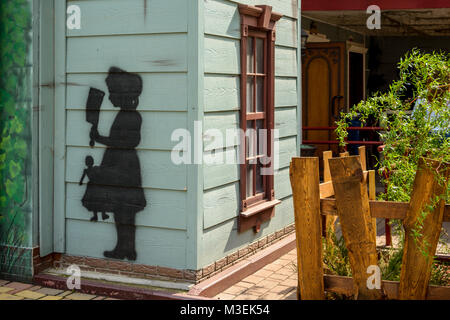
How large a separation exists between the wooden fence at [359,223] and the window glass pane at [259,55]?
2.61 meters

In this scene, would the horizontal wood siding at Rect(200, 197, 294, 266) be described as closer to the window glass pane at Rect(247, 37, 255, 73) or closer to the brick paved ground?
the brick paved ground

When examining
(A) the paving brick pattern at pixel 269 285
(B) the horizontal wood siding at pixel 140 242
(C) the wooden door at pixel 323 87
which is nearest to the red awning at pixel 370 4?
(C) the wooden door at pixel 323 87

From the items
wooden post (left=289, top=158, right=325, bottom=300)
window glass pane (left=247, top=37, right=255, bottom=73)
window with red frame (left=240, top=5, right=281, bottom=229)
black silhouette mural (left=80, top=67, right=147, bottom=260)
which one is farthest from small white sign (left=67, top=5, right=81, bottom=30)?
wooden post (left=289, top=158, right=325, bottom=300)

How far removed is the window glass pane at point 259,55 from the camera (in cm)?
664

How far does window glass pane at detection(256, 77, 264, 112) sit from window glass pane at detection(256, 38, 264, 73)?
10cm

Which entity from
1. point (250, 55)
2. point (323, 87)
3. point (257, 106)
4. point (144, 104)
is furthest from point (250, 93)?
A: point (323, 87)

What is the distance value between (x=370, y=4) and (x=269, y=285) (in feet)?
18.4

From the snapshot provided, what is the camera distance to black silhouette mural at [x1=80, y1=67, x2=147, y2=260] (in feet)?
18.3

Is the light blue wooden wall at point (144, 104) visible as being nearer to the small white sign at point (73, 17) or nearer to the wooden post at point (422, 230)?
the small white sign at point (73, 17)

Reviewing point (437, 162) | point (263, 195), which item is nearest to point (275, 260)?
point (263, 195)

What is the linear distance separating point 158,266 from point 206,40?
188cm

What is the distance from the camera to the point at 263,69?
6.74 m

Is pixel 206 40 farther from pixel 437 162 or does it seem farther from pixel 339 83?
pixel 339 83
